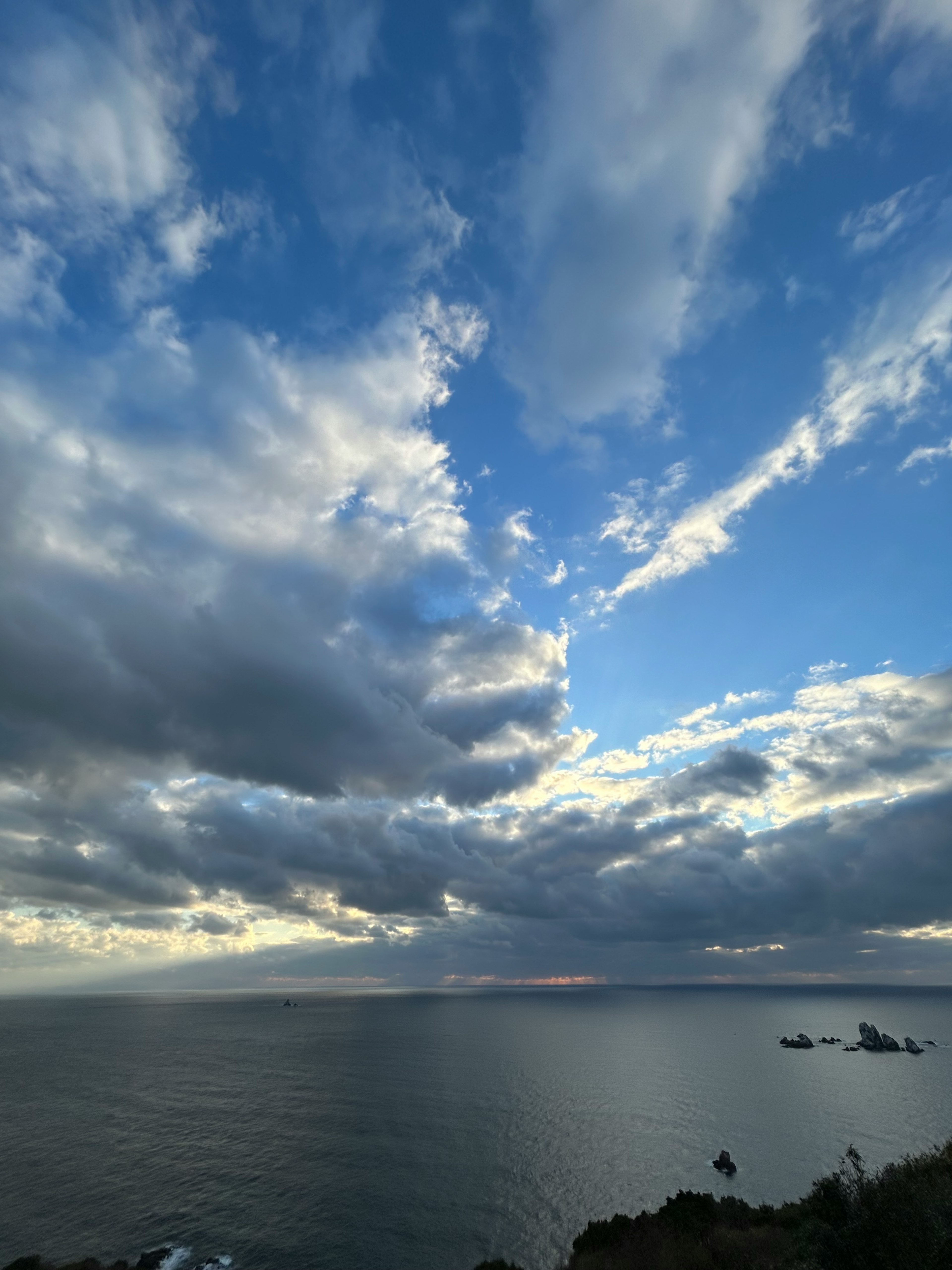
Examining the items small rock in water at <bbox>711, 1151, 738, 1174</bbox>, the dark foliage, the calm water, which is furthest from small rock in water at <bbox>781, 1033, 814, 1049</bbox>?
the dark foliage

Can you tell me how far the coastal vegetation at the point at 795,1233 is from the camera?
106 ft

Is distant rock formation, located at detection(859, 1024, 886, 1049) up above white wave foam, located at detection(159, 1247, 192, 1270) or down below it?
above

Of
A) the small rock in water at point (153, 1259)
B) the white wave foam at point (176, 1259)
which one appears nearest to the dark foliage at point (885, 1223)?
the white wave foam at point (176, 1259)

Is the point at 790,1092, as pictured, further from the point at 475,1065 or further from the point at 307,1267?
the point at 307,1267

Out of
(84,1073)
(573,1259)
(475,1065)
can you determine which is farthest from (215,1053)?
(573,1259)

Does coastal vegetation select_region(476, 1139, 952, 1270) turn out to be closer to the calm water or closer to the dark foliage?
the dark foliage

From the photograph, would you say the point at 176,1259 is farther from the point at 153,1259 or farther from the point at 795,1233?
the point at 795,1233

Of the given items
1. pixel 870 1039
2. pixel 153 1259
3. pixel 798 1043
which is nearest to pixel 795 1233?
pixel 153 1259

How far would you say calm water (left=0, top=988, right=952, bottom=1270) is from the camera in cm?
5362

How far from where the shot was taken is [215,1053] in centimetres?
15475

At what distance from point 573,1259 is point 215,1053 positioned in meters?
142

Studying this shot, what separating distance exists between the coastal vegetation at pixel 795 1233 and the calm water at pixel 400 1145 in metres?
4.63

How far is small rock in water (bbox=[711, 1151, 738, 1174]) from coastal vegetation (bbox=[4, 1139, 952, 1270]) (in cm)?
1092

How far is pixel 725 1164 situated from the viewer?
223 ft
